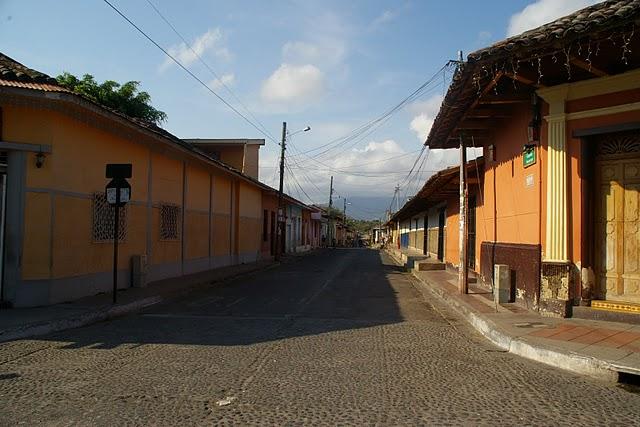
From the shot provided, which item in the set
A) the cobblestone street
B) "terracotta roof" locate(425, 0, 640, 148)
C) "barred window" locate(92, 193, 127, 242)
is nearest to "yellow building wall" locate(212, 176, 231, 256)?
"barred window" locate(92, 193, 127, 242)

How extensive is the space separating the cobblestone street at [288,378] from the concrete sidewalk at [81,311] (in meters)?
0.33

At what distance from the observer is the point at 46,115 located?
1051cm

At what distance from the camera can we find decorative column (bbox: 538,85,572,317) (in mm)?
8938

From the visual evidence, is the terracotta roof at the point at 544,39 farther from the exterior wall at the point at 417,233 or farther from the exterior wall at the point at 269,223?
the exterior wall at the point at 417,233

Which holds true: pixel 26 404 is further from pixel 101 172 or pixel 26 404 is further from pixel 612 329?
pixel 101 172

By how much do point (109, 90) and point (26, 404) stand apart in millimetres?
24729

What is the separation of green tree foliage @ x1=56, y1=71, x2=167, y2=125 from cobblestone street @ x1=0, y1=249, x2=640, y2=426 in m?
19.6

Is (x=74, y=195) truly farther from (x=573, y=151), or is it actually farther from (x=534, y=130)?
Answer: (x=573, y=151)

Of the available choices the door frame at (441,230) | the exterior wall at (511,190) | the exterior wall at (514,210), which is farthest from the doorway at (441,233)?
the exterior wall at (511,190)

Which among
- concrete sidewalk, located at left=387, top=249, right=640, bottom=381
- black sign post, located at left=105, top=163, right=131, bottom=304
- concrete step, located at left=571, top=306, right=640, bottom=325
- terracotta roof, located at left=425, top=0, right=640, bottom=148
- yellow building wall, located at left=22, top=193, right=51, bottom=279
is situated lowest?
concrete sidewalk, located at left=387, top=249, right=640, bottom=381

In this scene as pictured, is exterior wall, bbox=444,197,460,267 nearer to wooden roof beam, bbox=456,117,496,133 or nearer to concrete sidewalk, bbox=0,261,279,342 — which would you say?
wooden roof beam, bbox=456,117,496,133

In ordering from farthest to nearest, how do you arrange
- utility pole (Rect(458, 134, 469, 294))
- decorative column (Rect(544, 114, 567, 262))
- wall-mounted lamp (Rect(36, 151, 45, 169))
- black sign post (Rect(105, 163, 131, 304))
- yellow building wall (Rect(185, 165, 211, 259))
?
1. yellow building wall (Rect(185, 165, 211, 259))
2. utility pole (Rect(458, 134, 469, 294))
3. black sign post (Rect(105, 163, 131, 304))
4. wall-mounted lamp (Rect(36, 151, 45, 169))
5. decorative column (Rect(544, 114, 567, 262))

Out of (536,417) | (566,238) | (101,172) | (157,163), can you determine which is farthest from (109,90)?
(536,417)

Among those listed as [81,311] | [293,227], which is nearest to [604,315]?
[81,311]
